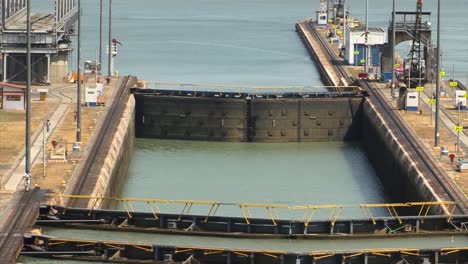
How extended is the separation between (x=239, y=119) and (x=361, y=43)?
28.7 metres

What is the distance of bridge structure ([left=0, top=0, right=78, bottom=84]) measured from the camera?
107188 mm

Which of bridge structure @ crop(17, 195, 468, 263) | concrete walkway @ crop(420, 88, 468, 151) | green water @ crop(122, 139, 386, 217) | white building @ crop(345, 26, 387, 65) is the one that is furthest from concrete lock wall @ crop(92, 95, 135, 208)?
white building @ crop(345, 26, 387, 65)

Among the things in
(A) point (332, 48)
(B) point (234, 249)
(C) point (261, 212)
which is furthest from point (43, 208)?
(A) point (332, 48)

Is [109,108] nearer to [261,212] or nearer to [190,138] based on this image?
[190,138]

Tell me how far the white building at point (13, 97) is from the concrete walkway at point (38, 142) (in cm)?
219

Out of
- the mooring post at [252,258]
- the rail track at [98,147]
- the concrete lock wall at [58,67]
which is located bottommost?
the mooring post at [252,258]

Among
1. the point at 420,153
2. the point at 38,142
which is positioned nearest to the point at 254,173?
the point at 420,153

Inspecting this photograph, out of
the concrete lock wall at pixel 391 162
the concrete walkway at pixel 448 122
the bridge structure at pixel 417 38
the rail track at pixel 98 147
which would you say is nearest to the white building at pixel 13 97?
the rail track at pixel 98 147

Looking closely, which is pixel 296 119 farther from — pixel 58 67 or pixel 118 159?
pixel 118 159

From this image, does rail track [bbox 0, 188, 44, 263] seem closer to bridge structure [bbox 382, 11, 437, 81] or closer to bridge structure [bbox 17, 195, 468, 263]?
bridge structure [bbox 17, 195, 468, 263]

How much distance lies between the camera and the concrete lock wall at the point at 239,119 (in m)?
106

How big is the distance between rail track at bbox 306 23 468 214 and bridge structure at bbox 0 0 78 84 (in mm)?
22125

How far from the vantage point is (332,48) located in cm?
15762

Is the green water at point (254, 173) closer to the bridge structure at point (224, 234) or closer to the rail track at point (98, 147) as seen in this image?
the rail track at point (98, 147)
